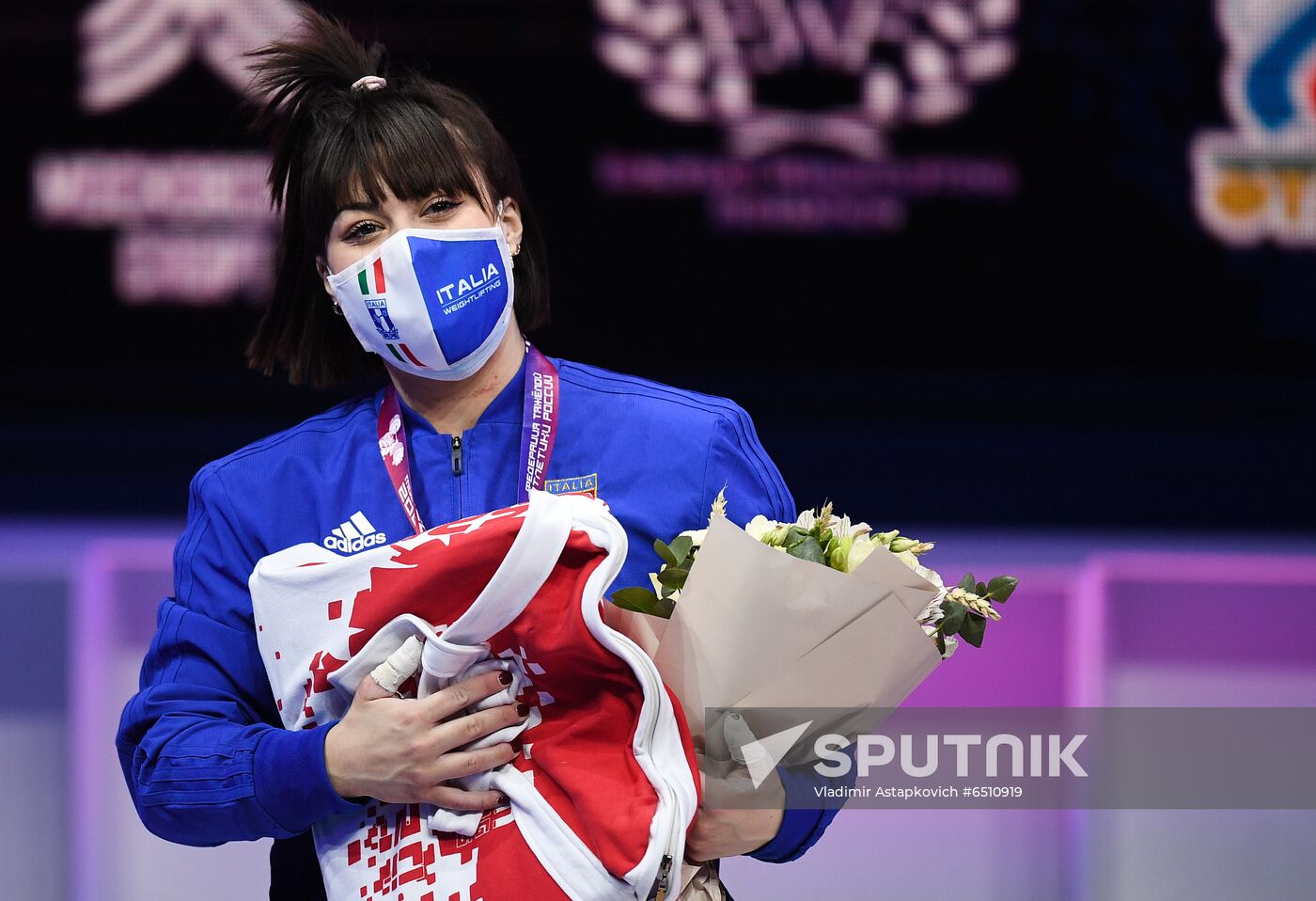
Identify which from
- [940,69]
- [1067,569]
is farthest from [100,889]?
[940,69]

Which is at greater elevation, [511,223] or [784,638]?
[511,223]

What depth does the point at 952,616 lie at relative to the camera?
4.60ft

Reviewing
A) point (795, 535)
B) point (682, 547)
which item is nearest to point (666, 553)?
point (682, 547)

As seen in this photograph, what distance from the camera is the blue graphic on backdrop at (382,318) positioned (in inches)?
64.5

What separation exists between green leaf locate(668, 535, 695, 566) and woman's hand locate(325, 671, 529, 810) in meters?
0.20

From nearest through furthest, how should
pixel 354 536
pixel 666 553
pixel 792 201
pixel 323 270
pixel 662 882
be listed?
pixel 662 882 → pixel 666 553 → pixel 354 536 → pixel 323 270 → pixel 792 201

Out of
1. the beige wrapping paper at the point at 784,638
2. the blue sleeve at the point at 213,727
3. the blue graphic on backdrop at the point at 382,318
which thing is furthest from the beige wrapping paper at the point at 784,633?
the blue graphic on backdrop at the point at 382,318

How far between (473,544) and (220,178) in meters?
2.59

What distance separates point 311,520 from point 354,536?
6cm

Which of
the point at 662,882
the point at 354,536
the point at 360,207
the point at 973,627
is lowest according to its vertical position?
the point at 662,882

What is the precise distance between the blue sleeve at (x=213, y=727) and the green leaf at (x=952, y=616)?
0.56 metres

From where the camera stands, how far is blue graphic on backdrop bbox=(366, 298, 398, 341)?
164cm

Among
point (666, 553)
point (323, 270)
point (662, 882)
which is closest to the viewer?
point (662, 882)

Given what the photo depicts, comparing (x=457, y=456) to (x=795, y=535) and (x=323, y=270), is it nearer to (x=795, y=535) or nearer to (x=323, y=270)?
(x=323, y=270)
